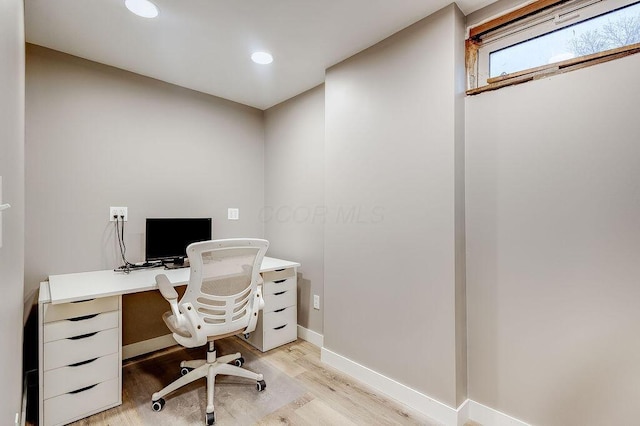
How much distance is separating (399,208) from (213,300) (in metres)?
1.34

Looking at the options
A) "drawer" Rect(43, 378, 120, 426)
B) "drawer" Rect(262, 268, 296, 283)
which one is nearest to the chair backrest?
"drawer" Rect(262, 268, 296, 283)

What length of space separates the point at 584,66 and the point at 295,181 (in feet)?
7.46

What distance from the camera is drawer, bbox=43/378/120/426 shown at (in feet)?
5.46

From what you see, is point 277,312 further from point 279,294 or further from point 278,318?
point 279,294

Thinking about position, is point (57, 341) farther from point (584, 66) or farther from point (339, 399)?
point (584, 66)

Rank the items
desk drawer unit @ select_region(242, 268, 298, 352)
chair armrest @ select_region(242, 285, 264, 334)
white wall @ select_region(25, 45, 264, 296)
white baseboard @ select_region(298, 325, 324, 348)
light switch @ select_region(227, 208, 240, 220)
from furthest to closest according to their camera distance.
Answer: light switch @ select_region(227, 208, 240, 220), white baseboard @ select_region(298, 325, 324, 348), desk drawer unit @ select_region(242, 268, 298, 352), white wall @ select_region(25, 45, 264, 296), chair armrest @ select_region(242, 285, 264, 334)

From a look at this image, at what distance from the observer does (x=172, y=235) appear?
260cm

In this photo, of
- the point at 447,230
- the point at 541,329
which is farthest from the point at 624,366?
the point at 447,230

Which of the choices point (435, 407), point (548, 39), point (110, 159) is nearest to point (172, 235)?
point (110, 159)

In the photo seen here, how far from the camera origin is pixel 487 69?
178cm

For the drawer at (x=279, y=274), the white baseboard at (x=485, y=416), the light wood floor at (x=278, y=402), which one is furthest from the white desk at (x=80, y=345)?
the white baseboard at (x=485, y=416)

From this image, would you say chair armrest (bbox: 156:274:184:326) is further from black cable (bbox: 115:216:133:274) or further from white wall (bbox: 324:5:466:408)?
white wall (bbox: 324:5:466:408)

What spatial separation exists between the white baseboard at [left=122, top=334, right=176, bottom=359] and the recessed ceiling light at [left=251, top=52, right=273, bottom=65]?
256 cm

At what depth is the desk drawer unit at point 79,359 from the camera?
1662 millimetres
